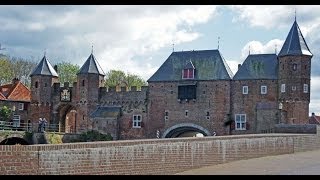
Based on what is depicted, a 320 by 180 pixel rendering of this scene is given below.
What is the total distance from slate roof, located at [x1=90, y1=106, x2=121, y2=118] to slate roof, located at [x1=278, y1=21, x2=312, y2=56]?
16.1 meters

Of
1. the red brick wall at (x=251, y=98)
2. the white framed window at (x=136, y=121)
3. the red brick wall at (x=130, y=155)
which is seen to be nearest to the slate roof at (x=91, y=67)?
the white framed window at (x=136, y=121)

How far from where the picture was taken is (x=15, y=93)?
2052 inches

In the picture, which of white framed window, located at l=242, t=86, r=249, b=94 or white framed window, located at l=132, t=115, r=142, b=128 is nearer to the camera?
white framed window, located at l=242, t=86, r=249, b=94

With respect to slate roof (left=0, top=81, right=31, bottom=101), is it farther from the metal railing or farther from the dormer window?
the dormer window

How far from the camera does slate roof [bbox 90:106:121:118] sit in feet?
153

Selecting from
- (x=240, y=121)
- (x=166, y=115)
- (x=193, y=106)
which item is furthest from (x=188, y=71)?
(x=240, y=121)

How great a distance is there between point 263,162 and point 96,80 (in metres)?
35.7

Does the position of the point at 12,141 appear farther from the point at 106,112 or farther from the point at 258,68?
the point at 258,68

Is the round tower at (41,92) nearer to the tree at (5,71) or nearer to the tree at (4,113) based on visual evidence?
the tree at (4,113)

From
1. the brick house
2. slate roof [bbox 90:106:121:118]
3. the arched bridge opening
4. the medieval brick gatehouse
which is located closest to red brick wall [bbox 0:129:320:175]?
the arched bridge opening

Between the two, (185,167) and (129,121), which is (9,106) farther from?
(185,167)

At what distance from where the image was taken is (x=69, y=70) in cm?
6481
